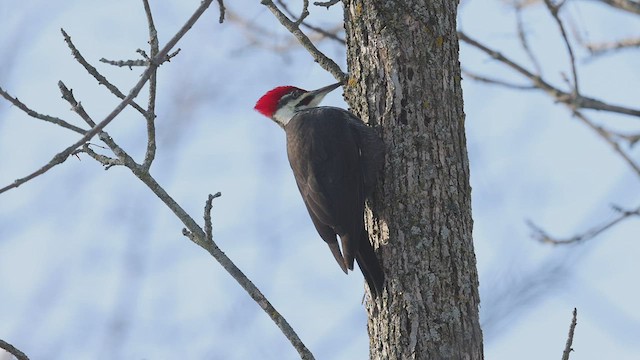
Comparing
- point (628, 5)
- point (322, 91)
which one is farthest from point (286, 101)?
point (628, 5)

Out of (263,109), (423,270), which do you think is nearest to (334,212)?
(423,270)

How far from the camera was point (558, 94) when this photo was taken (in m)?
3.22

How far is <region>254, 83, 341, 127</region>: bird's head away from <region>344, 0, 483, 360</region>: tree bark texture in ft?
2.74

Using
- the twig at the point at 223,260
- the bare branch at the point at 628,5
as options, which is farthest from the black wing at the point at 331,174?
the bare branch at the point at 628,5

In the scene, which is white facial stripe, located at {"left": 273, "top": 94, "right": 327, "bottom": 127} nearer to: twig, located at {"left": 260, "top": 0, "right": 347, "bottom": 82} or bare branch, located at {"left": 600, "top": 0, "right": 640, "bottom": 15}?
twig, located at {"left": 260, "top": 0, "right": 347, "bottom": 82}

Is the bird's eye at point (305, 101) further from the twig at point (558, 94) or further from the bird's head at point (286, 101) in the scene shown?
the twig at point (558, 94)

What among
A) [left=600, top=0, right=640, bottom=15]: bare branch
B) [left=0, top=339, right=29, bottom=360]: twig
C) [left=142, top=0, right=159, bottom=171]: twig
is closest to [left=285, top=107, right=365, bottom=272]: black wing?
[left=142, top=0, right=159, bottom=171]: twig

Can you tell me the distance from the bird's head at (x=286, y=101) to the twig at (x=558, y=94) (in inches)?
47.7

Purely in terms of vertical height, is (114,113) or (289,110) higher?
(289,110)

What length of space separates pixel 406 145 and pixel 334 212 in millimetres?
489

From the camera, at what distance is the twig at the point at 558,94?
2.80 metres

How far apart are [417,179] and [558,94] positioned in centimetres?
82

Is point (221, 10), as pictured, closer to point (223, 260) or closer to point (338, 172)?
point (223, 260)

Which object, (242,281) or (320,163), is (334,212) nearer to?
(320,163)
